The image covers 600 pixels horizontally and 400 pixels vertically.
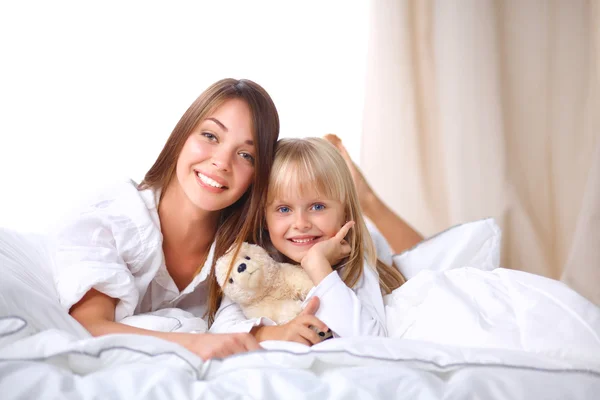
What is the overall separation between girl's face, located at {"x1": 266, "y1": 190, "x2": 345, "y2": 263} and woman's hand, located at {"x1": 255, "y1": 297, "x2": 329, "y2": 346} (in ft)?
0.55

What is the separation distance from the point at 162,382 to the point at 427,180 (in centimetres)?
209

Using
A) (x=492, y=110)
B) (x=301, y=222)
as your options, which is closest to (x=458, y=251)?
(x=301, y=222)

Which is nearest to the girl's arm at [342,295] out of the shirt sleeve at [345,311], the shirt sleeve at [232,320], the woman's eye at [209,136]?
the shirt sleeve at [345,311]

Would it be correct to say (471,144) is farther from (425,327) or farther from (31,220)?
(31,220)

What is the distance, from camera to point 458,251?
1.62m

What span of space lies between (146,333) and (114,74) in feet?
4.96

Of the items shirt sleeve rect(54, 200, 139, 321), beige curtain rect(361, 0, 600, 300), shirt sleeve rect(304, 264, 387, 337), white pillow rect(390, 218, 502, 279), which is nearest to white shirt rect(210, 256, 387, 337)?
shirt sleeve rect(304, 264, 387, 337)

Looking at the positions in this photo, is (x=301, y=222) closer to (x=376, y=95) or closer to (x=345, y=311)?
(x=345, y=311)

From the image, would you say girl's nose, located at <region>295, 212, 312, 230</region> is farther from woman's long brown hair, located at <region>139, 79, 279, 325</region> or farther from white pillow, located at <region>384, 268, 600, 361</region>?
white pillow, located at <region>384, 268, 600, 361</region>

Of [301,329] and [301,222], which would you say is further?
[301,222]

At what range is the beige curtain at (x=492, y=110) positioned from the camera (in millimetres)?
2594

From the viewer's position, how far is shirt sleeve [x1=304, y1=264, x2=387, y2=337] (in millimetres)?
1198

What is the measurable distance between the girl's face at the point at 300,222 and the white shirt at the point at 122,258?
0.58ft

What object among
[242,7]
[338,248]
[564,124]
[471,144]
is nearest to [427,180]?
[471,144]
